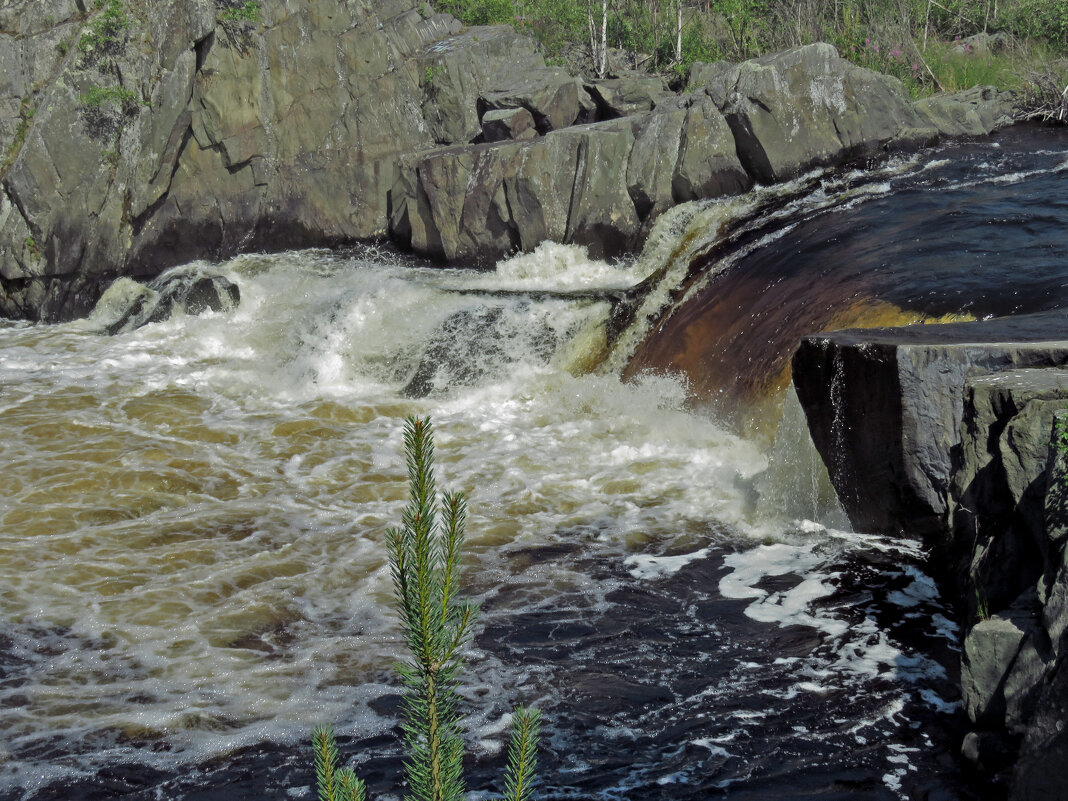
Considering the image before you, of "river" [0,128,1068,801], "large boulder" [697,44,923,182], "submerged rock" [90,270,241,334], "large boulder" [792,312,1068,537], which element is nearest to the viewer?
"river" [0,128,1068,801]

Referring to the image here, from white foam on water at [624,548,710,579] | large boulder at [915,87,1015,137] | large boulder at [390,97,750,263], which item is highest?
large boulder at [915,87,1015,137]

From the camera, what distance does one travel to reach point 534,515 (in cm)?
670

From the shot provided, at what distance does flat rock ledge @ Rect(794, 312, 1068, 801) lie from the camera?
139 inches

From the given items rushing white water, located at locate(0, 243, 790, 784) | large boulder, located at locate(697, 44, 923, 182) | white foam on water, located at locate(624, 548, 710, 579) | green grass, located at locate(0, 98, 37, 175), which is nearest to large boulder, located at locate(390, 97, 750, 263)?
large boulder, located at locate(697, 44, 923, 182)

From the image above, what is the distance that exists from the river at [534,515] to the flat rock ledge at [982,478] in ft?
0.92

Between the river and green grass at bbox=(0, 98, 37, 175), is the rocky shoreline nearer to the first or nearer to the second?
green grass at bbox=(0, 98, 37, 175)

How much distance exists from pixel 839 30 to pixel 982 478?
39.6 feet

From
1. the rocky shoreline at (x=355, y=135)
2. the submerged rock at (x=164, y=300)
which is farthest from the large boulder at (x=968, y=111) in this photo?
the submerged rock at (x=164, y=300)

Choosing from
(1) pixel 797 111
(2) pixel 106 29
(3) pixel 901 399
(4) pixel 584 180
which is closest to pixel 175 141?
(2) pixel 106 29

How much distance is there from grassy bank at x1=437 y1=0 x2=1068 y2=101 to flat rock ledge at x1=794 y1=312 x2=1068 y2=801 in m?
9.33

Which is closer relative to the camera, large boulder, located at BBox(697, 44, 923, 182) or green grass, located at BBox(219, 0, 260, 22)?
large boulder, located at BBox(697, 44, 923, 182)

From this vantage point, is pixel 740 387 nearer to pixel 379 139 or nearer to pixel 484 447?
pixel 484 447

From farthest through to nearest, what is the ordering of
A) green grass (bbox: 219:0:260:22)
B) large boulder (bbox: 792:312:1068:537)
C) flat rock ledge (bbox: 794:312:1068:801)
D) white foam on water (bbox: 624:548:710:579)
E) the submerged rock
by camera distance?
green grass (bbox: 219:0:260:22)
the submerged rock
white foam on water (bbox: 624:548:710:579)
large boulder (bbox: 792:312:1068:537)
flat rock ledge (bbox: 794:312:1068:801)

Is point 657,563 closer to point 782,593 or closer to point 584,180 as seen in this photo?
point 782,593
